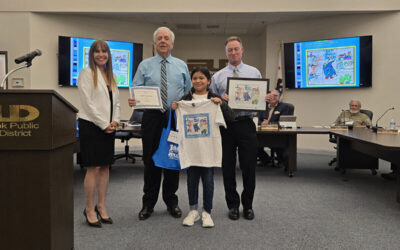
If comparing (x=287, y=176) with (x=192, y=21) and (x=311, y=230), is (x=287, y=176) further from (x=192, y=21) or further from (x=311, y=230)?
(x=192, y=21)

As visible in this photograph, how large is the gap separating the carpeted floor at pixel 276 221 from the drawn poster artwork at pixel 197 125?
765 mm

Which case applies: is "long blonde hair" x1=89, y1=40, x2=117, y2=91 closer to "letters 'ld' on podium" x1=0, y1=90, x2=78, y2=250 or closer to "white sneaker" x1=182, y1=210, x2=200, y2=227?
"letters 'ld' on podium" x1=0, y1=90, x2=78, y2=250

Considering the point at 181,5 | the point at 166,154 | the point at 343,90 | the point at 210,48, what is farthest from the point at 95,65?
the point at 210,48

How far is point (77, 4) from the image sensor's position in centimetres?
644

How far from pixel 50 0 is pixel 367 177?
6620 mm

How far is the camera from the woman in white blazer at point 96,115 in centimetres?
244

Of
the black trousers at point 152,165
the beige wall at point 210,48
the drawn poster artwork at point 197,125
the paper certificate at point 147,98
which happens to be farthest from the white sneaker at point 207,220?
the beige wall at point 210,48

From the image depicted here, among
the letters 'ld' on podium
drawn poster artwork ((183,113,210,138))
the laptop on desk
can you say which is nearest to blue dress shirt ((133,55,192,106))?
drawn poster artwork ((183,113,210,138))

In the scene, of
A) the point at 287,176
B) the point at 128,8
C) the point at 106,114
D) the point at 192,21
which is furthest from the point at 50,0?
the point at 287,176

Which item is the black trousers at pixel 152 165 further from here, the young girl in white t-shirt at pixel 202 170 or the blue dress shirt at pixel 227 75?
the blue dress shirt at pixel 227 75

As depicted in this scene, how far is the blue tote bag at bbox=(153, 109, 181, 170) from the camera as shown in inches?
102

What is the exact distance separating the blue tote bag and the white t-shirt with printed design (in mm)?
53

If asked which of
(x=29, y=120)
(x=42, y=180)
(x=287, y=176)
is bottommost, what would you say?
(x=287, y=176)

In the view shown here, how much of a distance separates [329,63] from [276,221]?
510cm
